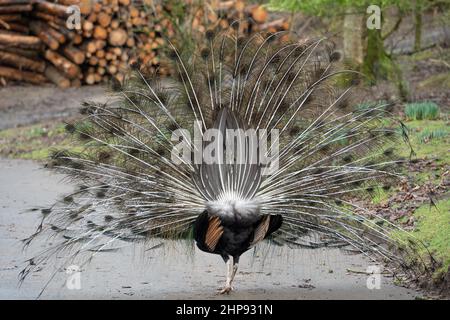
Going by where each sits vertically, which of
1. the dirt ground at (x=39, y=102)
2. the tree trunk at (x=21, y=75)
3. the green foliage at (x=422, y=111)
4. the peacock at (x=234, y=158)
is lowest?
the peacock at (x=234, y=158)

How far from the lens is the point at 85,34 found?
19.6m

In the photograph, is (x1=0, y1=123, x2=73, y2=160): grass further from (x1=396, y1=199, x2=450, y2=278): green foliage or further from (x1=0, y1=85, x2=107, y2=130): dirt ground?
(x1=396, y1=199, x2=450, y2=278): green foliage

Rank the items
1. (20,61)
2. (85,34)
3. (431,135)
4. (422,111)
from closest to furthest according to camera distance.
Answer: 1. (431,135)
2. (422,111)
3. (85,34)
4. (20,61)

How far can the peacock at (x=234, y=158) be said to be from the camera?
276 inches

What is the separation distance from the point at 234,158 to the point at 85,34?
13.1 metres

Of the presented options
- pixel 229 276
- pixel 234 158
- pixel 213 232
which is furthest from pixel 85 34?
pixel 213 232

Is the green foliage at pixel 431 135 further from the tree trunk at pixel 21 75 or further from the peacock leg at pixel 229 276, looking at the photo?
the tree trunk at pixel 21 75

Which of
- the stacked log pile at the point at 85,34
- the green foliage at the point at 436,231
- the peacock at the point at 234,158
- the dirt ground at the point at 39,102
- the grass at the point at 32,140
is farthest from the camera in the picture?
the stacked log pile at the point at 85,34

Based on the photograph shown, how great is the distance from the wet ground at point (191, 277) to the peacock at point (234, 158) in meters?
0.32

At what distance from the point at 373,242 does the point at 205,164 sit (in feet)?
4.77

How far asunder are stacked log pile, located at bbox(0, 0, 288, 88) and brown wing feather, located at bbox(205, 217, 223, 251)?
12.3m

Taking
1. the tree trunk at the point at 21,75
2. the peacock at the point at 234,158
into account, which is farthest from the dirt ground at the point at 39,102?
the peacock at the point at 234,158

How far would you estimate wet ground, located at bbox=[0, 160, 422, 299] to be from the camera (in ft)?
23.6

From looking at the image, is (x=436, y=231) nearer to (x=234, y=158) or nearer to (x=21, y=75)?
(x=234, y=158)
